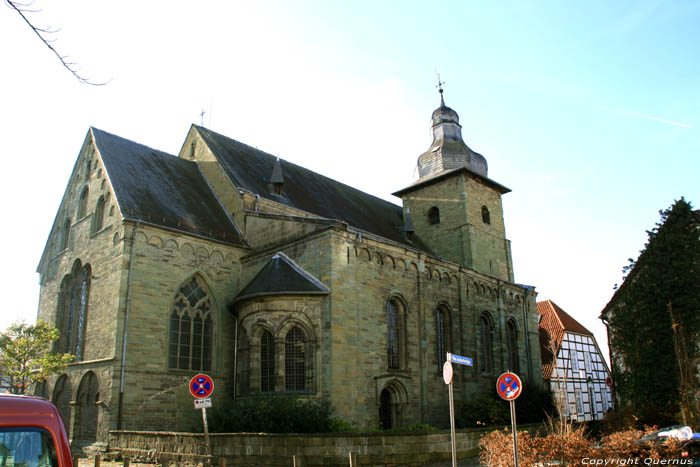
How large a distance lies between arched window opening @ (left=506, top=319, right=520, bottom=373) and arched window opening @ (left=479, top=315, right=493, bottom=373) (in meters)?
1.87

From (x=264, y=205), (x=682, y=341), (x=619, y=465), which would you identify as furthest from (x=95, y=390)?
(x=682, y=341)

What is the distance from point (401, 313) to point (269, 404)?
24.1 ft

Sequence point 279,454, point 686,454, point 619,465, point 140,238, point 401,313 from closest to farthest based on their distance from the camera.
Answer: point 619,465 → point 686,454 → point 279,454 → point 140,238 → point 401,313

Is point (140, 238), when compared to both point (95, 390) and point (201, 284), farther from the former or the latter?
point (95, 390)

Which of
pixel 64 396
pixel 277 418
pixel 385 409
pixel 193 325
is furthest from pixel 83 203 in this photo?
pixel 385 409


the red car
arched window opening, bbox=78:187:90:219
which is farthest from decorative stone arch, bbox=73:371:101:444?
the red car

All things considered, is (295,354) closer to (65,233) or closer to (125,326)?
(125,326)

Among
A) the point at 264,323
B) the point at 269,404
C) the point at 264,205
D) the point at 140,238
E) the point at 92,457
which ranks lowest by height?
the point at 92,457

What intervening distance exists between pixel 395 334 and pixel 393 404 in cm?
260

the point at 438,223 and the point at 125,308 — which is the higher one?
the point at 438,223

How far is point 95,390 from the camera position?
59.3ft

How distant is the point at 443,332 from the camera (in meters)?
24.2

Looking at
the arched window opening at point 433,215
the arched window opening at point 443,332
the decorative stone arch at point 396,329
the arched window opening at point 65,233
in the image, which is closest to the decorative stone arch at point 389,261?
the decorative stone arch at point 396,329

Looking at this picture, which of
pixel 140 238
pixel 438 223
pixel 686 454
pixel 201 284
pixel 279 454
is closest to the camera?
pixel 686 454
